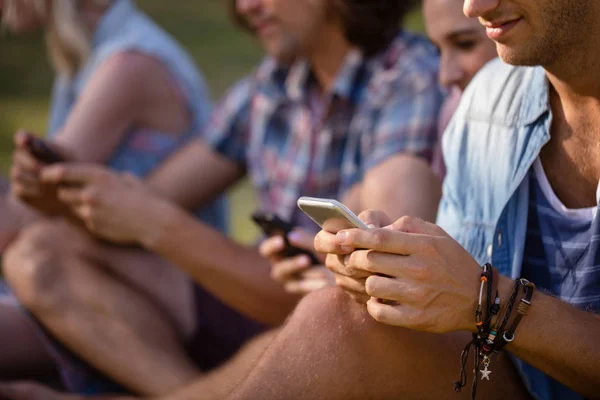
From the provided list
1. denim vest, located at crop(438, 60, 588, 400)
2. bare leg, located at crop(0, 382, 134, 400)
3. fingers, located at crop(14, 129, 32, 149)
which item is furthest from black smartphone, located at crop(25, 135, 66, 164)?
denim vest, located at crop(438, 60, 588, 400)

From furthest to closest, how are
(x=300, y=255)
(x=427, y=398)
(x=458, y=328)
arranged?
(x=300, y=255) < (x=427, y=398) < (x=458, y=328)

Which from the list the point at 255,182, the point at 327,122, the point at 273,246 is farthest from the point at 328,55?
the point at 273,246

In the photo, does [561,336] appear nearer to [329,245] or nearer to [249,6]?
[329,245]

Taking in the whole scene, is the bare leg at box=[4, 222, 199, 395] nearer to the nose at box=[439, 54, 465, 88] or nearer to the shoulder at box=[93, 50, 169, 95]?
the shoulder at box=[93, 50, 169, 95]

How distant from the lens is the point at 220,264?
10.2 feet

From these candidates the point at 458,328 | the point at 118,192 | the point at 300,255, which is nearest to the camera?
the point at 458,328

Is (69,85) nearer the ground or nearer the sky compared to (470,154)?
nearer the ground

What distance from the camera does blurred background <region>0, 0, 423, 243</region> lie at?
8.21 m

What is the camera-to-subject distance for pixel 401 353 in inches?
76.1

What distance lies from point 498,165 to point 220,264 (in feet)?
4.05

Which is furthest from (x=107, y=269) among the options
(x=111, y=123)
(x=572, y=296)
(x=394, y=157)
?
(x=572, y=296)

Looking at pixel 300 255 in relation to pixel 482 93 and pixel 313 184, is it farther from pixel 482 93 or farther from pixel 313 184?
pixel 482 93

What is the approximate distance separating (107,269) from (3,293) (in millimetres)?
649

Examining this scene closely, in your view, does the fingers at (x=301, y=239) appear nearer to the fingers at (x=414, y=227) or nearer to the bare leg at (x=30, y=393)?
the bare leg at (x=30, y=393)
